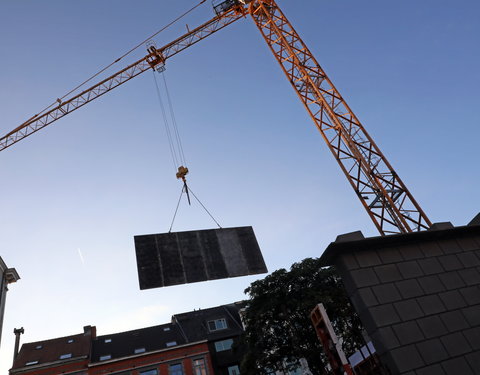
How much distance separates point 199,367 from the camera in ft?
105

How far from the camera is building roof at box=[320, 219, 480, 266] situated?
8141 millimetres

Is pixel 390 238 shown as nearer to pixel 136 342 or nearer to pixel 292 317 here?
pixel 292 317

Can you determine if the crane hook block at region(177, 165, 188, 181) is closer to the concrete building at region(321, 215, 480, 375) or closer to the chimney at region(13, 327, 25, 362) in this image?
the concrete building at region(321, 215, 480, 375)

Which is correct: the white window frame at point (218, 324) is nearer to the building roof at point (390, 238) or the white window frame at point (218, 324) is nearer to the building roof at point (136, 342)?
the building roof at point (136, 342)

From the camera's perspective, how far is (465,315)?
7859 mm

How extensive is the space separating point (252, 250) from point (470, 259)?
26.0ft

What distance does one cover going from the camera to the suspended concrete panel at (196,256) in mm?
12945

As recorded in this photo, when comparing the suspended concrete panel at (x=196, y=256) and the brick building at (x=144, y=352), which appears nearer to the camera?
the suspended concrete panel at (x=196, y=256)

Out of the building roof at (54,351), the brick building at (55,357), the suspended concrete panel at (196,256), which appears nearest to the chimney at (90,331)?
the building roof at (54,351)

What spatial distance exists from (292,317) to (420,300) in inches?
679

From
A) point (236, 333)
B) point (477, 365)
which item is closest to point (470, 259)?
point (477, 365)

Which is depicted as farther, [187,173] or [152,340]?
[152,340]

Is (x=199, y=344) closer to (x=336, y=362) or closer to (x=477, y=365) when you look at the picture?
(x=336, y=362)

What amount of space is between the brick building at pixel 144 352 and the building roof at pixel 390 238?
23.5 metres
